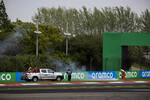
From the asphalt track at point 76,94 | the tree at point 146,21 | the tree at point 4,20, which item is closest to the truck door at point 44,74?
the asphalt track at point 76,94

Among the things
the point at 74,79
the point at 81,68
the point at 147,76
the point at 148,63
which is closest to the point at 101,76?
the point at 74,79

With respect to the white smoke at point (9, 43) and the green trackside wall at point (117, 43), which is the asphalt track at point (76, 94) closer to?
the green trackside wall at point (117, 43)

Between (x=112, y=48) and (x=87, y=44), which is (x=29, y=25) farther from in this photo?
(x=112, y=48)

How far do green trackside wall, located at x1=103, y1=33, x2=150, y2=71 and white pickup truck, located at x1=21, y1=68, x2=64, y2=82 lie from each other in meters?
10.2

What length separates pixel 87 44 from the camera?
158ft

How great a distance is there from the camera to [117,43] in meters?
35.1

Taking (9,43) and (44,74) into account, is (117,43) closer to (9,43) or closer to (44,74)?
(44,74)

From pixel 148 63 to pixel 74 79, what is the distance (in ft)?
43.0

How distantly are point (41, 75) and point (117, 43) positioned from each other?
13075 mm

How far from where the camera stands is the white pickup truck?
26172mm

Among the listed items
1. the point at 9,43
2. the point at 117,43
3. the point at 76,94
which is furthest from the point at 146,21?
the point at 76,94

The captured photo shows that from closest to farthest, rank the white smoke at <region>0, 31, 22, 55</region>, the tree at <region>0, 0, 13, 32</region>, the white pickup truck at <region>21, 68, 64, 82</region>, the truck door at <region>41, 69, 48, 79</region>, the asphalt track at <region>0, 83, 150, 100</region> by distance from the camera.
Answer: the asphalt track at <region>0, 83, 150, 100</region>, the white pickup truck at <region>21, 68, 64, 82</region>, the truck door at <region>41, 69, 48, 79</region>, the tree at <region>0, 0, 13, 32</region>, the white smoke at <region>0, 31, 22, 55</region>

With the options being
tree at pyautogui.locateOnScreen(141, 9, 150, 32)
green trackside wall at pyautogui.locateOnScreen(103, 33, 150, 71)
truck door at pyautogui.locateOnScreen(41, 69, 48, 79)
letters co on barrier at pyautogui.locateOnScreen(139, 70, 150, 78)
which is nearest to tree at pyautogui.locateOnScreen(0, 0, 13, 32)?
green trackside wall at pyautogui.locateOnScreen(103, 33, 150, 71)

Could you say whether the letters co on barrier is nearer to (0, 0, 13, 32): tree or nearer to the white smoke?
(0, 0, 13, 32): tree
